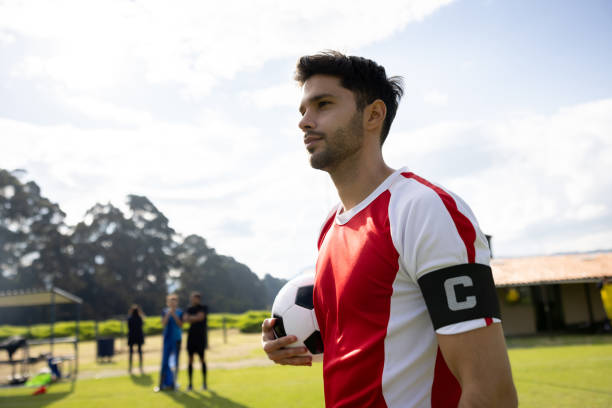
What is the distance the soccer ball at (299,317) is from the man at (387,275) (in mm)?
195

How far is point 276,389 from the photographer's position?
31.6 ft

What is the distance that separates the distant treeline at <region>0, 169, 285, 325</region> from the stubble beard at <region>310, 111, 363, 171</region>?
43669mm

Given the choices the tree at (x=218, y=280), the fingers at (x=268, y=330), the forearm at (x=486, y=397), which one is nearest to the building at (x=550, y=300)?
the fingers at (x=268, y=330)

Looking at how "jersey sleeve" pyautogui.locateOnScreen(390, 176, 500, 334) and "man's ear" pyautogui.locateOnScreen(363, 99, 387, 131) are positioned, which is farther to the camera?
"man's ear" pyautogui.locateOnScreen(363, 99, 387, 131)

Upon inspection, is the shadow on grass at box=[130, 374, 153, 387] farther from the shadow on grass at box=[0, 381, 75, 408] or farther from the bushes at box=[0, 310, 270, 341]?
the bushes at box=[0, 310, 270, 341]

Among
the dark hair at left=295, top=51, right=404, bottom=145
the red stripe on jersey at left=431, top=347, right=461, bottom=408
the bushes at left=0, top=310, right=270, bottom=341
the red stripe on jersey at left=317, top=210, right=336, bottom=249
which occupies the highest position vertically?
the dark hair at left=295, top=51, right=404, bottom=145

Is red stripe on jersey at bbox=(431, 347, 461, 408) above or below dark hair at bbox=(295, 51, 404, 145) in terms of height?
below

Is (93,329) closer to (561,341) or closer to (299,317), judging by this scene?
(561,341)

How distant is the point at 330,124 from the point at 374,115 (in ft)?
0.81

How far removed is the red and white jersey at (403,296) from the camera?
139 centimetres

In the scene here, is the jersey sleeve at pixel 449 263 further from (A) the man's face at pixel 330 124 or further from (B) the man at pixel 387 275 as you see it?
(A) the man's face at pixel 330 124

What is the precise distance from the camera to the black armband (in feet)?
4.50

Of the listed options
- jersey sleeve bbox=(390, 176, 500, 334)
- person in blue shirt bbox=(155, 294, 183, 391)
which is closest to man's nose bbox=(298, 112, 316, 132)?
jersey sleeve bbox=(390, 176, 500, 334)

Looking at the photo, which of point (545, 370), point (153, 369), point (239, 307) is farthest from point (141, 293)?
point (545, 370)
